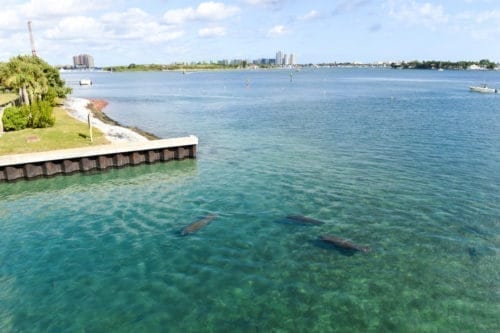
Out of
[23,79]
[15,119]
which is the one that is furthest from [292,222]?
[23,79]

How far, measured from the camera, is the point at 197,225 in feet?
71.7

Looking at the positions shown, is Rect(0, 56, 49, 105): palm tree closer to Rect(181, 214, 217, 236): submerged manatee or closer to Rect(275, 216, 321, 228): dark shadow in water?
Rect(181, 214, 217, 236): submerged manatee

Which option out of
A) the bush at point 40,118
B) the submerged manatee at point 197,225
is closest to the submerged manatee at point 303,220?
the submerged manatee at point 197,225

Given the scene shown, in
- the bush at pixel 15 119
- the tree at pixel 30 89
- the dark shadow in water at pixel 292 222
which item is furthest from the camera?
the tree at pixel 30 89

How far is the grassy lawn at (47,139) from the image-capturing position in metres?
35.3

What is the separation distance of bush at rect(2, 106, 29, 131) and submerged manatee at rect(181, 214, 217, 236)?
32.3 m

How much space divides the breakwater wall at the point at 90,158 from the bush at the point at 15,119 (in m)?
14.4

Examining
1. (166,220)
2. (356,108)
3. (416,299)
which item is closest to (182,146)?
(166,220)

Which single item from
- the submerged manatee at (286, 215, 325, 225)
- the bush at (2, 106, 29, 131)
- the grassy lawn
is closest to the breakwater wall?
the grassy lawn

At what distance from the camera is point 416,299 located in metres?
15.5

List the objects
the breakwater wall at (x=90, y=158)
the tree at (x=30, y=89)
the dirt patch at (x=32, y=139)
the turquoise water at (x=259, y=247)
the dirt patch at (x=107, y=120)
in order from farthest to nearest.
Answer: the dirt patch at (x=107, y=120) < the tree at (x=30, y=89) < the dirt patch at (x=32, y=139) < the breakwater wall at (x=90, y=158) < the turquoise water at (x=259, y=247)

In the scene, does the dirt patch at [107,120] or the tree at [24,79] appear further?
the tree at [24,79]

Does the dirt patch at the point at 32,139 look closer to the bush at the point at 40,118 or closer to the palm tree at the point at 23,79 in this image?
the bush at the point at 40,118

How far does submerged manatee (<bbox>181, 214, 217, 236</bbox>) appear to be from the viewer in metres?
21.2
